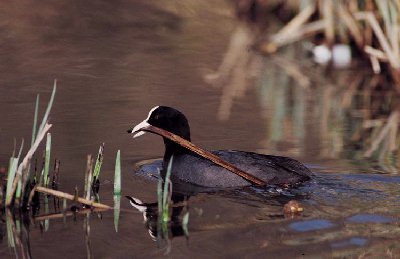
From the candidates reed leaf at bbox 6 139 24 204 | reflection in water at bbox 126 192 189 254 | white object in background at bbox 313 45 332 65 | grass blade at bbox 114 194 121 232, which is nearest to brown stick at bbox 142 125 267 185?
reflection in water at bbox 126 192 189 254

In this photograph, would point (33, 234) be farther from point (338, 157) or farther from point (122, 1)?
point (122, 1)

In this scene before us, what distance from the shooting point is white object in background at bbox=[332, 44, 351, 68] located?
501 inches

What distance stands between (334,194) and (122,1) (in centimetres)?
936

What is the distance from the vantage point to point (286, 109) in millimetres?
10266

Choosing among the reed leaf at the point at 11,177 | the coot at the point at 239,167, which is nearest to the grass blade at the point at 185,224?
the reed leaf at the point at 11,177

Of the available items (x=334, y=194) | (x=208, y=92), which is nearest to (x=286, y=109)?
(x=208, y=92)

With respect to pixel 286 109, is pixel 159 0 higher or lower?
higher

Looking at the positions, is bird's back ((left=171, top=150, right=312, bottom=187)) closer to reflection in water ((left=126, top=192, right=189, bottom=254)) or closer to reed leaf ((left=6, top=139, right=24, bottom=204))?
reflection in water ((left=126, top=192, right=189, bottom=254))

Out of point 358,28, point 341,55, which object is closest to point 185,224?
point 358,28

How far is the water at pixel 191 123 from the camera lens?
5.87 m

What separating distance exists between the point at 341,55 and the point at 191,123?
13.4 ft

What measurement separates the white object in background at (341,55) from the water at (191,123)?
0.38 m

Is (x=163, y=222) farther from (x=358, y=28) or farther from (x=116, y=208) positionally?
(x=358, y=28)

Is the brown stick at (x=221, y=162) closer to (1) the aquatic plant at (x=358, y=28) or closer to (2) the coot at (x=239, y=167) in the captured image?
(2) the coot at (x=239, y=167)
